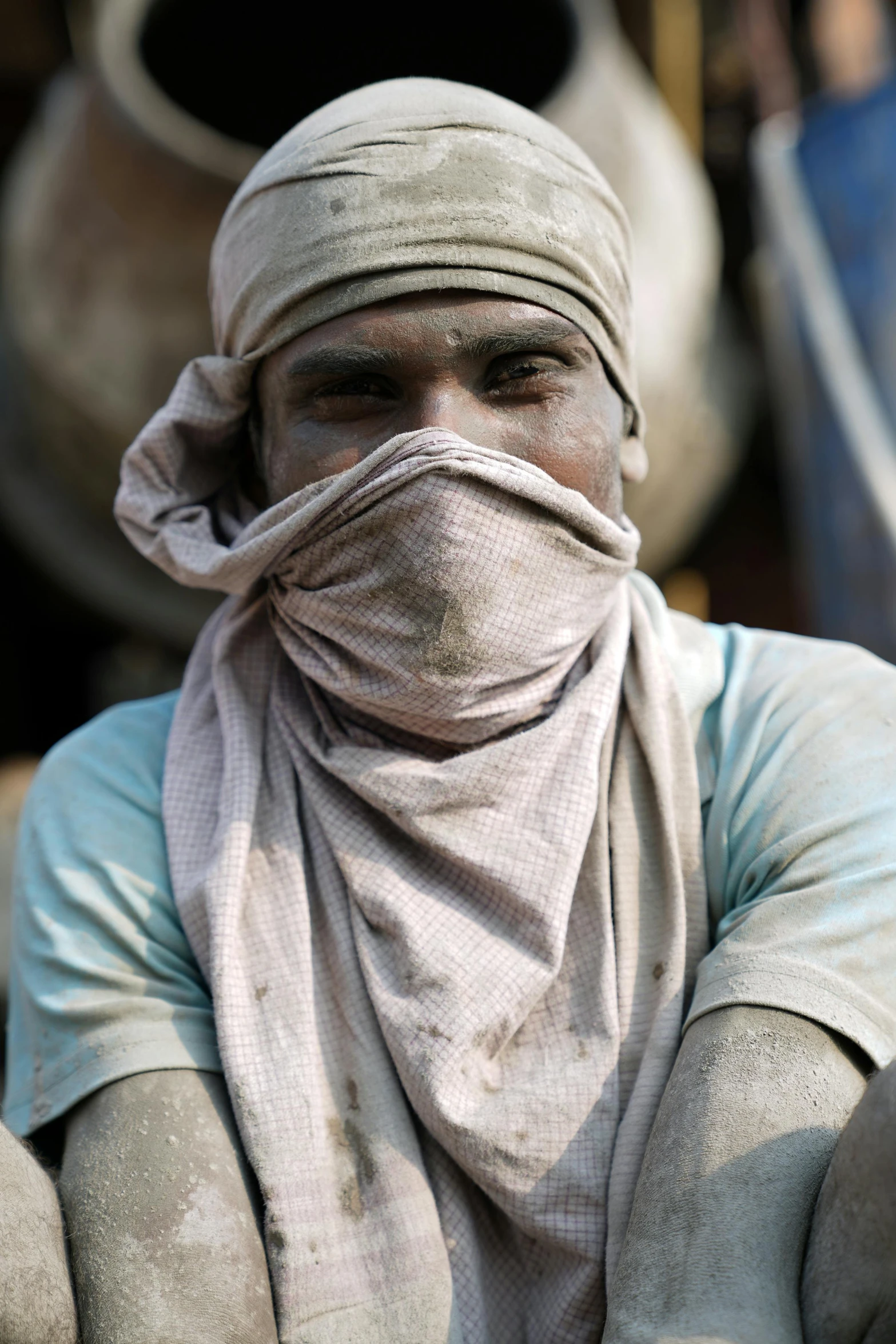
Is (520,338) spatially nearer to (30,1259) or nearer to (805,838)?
(805,838)

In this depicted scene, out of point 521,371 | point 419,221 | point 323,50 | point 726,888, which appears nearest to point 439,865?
point 726,888

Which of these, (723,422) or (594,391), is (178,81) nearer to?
(723,422)

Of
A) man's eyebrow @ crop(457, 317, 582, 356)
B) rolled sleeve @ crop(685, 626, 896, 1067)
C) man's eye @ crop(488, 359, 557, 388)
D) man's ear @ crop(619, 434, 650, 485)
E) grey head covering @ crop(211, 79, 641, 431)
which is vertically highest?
grey head covering @ crop(211, 79, 641, 431)

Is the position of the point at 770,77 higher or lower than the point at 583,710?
higher

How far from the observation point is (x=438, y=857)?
1896mm

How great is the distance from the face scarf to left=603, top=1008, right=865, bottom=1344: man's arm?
0.37ft

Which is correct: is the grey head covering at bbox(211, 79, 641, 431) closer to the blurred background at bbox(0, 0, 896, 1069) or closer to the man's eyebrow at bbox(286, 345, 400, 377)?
the man's eyebrow at bbox(286, 345, 400, 377)

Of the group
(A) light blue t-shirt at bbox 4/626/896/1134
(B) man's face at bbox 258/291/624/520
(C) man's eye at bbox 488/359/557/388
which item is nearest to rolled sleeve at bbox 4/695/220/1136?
(A) light blue t-shirt at bbox 4/626/896/1134

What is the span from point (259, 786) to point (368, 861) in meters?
0.20

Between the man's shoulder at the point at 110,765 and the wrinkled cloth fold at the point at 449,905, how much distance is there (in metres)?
0.09

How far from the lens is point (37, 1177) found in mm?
1677

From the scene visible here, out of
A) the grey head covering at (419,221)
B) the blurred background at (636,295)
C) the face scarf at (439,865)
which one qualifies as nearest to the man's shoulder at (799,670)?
the face scarf at (439,865)

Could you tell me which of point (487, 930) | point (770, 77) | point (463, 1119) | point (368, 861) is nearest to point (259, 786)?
point (368, 861)

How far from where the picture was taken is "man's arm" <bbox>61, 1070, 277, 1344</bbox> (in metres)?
1.58
